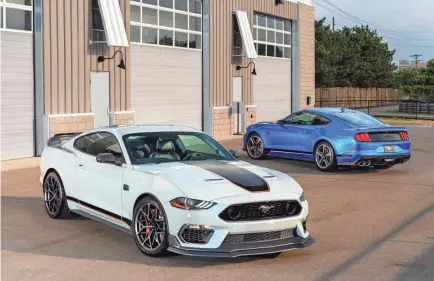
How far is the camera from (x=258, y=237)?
20.0 ft

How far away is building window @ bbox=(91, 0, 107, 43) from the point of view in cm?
1744

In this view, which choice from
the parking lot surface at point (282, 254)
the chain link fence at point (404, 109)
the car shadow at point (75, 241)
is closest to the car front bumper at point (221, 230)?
the parking lot surface at point (282, 254)

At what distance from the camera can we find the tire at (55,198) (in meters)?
8.20

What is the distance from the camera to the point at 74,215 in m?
8.41

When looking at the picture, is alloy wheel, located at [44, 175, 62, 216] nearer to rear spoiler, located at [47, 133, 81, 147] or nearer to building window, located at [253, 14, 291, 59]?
rear spoiler, located at [47, 133, 81, 147]

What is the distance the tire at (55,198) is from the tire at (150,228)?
1.95m

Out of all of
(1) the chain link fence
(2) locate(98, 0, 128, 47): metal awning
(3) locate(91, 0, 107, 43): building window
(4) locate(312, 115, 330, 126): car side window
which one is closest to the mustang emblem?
(4) locate(312, 115, 330, 126): car side window

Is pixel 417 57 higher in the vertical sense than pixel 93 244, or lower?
higher

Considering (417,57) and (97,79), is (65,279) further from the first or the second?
(417,57)

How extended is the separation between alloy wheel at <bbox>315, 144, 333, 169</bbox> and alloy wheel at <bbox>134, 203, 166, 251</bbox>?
751cm

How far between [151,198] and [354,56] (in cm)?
6306

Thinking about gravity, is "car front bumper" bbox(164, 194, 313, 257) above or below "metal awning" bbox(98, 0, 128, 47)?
below

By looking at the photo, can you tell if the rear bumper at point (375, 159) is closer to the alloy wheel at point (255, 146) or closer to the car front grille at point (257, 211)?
the alloy wheel at point (255, 146)

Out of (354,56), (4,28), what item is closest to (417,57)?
(354,56)
